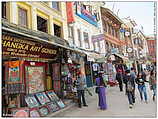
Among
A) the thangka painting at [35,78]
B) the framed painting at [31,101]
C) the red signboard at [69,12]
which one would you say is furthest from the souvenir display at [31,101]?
the red signboard at [69,12]

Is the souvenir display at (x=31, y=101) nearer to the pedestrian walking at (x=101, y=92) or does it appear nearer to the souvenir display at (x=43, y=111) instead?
the souvenir display at (x=43, y=111)

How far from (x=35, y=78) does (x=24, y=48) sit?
5.82 ft

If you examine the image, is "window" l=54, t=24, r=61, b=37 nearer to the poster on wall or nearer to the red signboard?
the red signboard

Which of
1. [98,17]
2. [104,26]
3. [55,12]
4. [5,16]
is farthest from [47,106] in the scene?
[104,26]

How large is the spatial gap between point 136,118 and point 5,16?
6554mm

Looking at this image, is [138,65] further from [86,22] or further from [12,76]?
[12,76]

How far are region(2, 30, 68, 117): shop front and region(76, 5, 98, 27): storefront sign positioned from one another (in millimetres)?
5661

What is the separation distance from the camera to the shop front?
6.40 metres

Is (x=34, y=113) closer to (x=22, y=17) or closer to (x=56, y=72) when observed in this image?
(x=56, y=72)

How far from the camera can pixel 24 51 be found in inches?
295

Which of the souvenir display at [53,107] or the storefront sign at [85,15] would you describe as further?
the storefront sign at [85,15]

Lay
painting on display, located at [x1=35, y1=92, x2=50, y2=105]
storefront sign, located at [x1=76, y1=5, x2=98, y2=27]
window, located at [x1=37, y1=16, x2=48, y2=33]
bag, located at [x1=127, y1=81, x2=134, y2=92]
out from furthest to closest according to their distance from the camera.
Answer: storefront sign, located at [x1=76, y1=5, x2=98, y2=27] → window, located at [x1=37, y1=16, x2=48, y2=33] → bag, located at [x1=127, y1=81, x2=134, y2=92] → painting on display, located at [x1=35, y1=92, x2=50, y2=105]

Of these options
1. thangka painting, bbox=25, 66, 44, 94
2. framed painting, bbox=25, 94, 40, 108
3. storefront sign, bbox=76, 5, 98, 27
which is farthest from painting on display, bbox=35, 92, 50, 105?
storefront sign, bbox=76, 5, 98, 27

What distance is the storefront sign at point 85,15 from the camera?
14.0 meters
